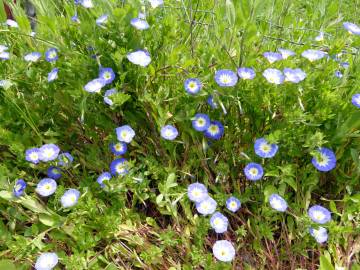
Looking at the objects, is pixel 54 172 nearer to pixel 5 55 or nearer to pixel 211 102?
pixel 5 55

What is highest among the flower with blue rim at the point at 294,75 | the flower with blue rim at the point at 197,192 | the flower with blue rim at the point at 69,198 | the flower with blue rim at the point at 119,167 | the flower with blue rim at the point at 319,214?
the flower with blue rim at the point at 294,75

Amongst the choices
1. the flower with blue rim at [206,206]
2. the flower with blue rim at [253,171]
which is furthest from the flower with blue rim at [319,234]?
the flower with blue rim at [206,206]

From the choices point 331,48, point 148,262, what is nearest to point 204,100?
point 331,48

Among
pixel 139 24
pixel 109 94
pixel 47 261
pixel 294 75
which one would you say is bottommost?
pixel 47 261

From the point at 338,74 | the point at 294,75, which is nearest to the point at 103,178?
the point at 294,75

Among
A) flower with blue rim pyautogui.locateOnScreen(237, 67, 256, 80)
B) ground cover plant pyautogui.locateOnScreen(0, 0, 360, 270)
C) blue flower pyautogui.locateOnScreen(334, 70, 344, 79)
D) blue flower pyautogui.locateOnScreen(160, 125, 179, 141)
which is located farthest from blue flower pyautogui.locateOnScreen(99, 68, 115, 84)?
blue flower pyautogui.locateOnScreen(334, 70, 344, 79)

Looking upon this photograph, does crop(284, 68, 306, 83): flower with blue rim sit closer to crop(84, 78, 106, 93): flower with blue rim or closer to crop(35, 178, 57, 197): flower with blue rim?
crop(84, 78, 106, 93): flower with blue rim

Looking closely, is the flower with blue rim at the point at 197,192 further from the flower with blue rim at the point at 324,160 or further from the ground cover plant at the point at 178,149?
the flower with blue rim at the point at 324,160
